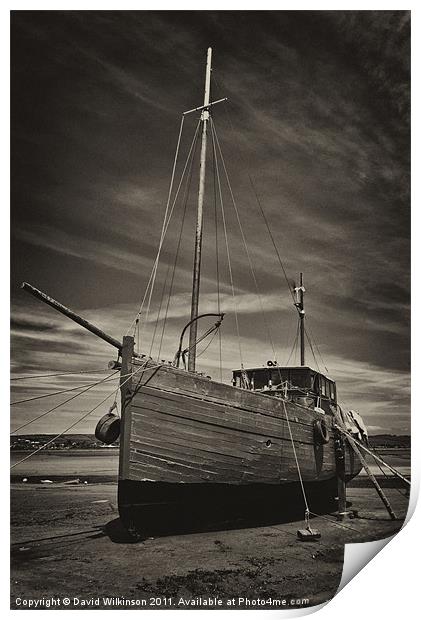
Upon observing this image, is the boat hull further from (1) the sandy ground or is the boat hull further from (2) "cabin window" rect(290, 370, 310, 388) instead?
(2) "cabin window" rect(290, 370, 310, 388)

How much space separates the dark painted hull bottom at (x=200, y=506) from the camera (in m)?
4.44

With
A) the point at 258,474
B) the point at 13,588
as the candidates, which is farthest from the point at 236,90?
the point at 13,588

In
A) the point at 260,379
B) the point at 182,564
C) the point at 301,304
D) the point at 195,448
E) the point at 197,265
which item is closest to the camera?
the point at 182,564

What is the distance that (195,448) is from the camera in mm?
4734

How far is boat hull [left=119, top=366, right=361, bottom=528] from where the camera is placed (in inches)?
176

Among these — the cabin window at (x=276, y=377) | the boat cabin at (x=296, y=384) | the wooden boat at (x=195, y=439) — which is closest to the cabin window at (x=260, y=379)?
the boat cabin at (x=296, y=384)

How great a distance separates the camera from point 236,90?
484cm

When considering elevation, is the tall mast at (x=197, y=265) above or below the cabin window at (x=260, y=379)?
above

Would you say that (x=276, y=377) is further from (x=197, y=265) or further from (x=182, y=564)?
(x=182, y=564)

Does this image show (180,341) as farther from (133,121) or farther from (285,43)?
(285,43)

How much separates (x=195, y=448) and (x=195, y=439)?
0.08 meters

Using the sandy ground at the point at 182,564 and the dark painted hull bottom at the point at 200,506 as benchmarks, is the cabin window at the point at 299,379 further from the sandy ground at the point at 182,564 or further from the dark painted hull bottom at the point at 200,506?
the sandy ground at the point at 182,564

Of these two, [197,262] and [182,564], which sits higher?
[197,262]

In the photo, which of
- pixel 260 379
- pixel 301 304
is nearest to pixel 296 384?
pixel 260 379
